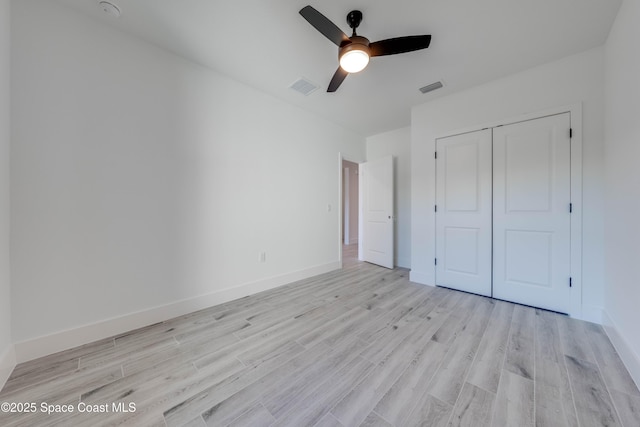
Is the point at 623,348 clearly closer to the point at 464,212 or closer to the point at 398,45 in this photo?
the point at 464,212

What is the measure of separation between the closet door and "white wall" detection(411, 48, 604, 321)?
145 mm

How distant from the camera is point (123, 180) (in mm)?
1998

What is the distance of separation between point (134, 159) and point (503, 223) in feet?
13.0

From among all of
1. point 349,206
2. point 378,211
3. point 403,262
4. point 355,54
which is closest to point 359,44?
point 355,54

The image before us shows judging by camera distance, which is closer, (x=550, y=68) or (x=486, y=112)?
(x=550, y=68)

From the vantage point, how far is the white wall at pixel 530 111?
2.15 m

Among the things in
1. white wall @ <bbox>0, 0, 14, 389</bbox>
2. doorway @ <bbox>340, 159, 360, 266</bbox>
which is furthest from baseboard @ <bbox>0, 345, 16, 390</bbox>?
doorway @ <bbox>340, 159, 360, 266</bbox>

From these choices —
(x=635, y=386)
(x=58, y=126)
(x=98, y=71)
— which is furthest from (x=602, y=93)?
(x=58, y=126)

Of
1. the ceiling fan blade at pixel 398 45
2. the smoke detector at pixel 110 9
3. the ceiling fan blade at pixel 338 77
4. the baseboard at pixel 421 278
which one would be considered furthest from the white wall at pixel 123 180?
the baseboard at pixel 421 278

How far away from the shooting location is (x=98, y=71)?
6.21 ft

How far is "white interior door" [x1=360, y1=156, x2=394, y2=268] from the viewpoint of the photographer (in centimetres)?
414

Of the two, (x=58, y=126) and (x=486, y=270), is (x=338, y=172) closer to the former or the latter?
(x=486, y=270)

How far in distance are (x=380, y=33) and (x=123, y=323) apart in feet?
11.2

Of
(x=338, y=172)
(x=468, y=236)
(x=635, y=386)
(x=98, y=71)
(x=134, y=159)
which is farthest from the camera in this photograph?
(x=338, y=172)
